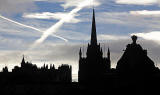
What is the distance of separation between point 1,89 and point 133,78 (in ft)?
176

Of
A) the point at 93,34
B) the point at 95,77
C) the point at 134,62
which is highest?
the point at 93,34

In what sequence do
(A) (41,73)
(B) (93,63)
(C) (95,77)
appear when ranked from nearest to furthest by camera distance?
(C) (95,77)
(B) (93,63)
(A) (41,73)

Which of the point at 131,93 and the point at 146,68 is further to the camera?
the point at 146,68

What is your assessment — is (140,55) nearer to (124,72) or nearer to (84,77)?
(124,72)

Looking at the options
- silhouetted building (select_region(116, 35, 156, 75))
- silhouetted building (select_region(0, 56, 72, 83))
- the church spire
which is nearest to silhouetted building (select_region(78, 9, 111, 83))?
the church spire

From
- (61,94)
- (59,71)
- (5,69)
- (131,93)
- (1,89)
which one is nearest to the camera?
(131,93)

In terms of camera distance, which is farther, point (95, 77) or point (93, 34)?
point (93, 34)

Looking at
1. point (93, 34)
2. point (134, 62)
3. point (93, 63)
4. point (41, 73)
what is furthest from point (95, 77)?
point (41, 73)

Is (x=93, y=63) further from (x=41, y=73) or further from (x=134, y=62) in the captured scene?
(x=41, y=73)

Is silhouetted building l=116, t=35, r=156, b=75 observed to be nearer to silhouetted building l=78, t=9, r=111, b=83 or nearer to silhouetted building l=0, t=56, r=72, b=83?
silhouetted building l=78, t=9, r=111, b=83

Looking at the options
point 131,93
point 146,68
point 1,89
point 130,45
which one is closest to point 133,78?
point 146,68

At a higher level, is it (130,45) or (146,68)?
(130,45)

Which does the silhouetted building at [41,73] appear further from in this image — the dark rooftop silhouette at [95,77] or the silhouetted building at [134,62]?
the silhouetted building at [134,62]

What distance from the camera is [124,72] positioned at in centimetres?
9425
